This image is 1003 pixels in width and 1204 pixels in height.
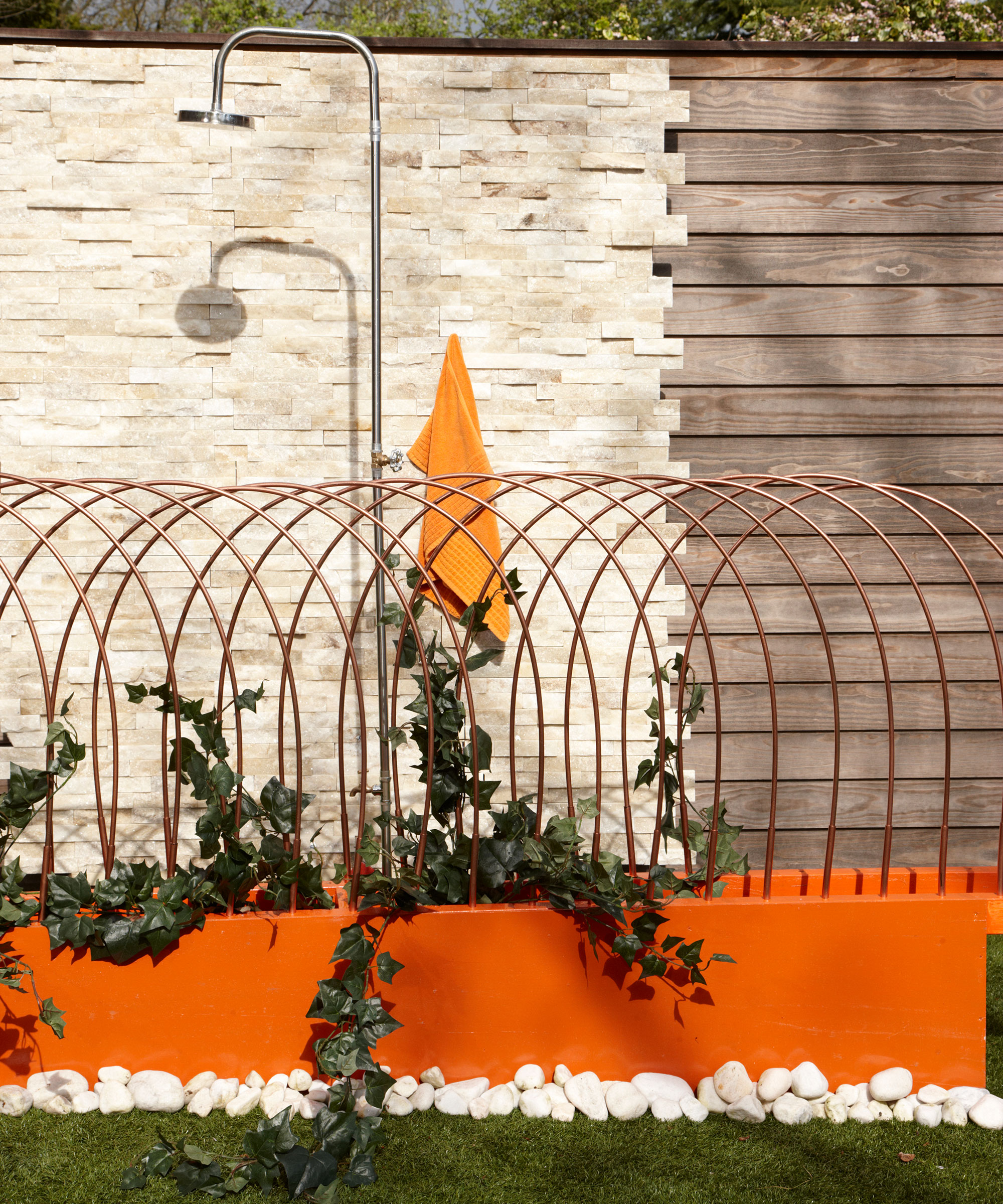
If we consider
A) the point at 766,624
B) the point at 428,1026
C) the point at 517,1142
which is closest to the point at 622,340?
the point at 766,624

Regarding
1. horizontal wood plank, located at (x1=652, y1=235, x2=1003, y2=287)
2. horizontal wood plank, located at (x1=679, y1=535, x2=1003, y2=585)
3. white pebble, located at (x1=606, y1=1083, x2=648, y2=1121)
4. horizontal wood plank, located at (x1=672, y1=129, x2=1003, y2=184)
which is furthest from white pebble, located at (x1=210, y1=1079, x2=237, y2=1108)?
horizontal wood plank, located at (x1=672, y1=129, x2=1003, y2=184)

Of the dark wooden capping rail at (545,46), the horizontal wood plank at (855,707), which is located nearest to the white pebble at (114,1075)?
the horizontal wood plank at (855,707)

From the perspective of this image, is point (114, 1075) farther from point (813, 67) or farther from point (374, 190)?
point (813, 67)

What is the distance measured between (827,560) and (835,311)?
0.84m

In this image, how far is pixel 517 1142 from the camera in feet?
6.81

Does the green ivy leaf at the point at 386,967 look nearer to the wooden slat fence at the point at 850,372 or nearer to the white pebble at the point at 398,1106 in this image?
the white pebble at the point at 398,1106

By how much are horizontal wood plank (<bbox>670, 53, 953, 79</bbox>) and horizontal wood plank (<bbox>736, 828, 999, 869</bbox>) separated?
8.33 feet

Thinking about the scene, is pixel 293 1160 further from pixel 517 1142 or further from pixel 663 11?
pixel 663 11

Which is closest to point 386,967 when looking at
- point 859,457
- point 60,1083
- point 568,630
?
point 60,1083

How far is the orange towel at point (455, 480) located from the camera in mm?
2807

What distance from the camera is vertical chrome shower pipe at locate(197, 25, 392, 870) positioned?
2.59 m

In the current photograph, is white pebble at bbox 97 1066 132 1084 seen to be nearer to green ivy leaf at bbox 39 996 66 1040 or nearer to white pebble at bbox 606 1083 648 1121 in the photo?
green ivy leaf at bbox 39 996 66 1040

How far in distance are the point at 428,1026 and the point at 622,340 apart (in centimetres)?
216

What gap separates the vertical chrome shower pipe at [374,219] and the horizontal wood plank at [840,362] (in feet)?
3.19
